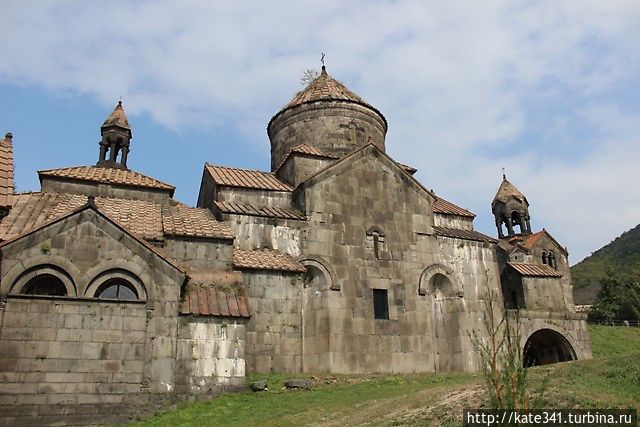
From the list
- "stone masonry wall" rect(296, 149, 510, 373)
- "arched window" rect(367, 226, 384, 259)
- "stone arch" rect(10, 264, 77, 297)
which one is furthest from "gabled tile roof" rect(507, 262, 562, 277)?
"stone arch" rect(10, 264, 77, 297)

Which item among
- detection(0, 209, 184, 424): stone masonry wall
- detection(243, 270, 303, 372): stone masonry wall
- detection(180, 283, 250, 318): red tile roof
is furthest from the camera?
detection(243, 270, 303, 372): stone masonry wall

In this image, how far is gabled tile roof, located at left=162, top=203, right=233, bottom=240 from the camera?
12.3m

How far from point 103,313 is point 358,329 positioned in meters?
6.06

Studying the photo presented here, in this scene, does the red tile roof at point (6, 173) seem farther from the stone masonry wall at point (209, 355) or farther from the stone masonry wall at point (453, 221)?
the stone masonry wall at point (453, 221)

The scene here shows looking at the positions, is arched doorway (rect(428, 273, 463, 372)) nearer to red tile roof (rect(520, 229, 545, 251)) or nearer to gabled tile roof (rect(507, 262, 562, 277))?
gabled tile roof (rect(507, 262, 562, 277))

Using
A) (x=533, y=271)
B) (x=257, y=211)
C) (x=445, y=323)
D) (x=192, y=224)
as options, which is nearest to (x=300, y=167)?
(x=257, y=211)

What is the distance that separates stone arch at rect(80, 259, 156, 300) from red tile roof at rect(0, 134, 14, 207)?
3118 millimetres

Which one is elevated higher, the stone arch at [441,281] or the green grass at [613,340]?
the stone arch at [441,281]

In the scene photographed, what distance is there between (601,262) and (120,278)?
7144 cm

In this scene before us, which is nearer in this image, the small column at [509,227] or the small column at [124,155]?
the small column at [124,155]

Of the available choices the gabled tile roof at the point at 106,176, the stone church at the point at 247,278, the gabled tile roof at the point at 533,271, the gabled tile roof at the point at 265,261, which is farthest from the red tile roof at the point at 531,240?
the gabled tile roof at the point at 106,176

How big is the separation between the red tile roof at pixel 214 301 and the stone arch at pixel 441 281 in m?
5.47

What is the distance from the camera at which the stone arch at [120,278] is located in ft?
33.8

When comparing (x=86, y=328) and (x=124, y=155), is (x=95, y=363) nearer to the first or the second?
(x=86, y=328)
